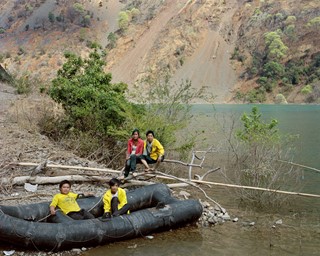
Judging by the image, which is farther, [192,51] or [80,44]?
[80,44]

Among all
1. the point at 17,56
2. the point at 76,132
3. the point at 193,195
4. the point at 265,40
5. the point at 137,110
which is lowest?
the point at 193,195

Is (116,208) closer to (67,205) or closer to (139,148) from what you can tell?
(67,205)

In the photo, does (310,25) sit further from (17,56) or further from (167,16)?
(17,56)

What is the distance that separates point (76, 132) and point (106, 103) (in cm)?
169

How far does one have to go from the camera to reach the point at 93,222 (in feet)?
27.8

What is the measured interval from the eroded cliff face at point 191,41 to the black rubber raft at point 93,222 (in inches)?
3045

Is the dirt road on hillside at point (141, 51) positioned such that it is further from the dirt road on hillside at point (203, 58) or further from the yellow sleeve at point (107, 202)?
the yellow sleeve at point (107, 202)

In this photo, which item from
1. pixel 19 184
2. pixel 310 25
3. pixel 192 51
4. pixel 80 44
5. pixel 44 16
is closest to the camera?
pixel 19 184

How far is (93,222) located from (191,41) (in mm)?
105646

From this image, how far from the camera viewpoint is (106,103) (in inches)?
607

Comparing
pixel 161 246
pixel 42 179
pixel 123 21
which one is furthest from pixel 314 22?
pixel 161 246

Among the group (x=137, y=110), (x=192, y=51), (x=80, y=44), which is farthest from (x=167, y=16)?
(x=137, y=110)

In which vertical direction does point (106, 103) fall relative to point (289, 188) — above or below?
above

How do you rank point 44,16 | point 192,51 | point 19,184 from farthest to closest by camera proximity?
point 44,16, point 192,51, point 19,184
